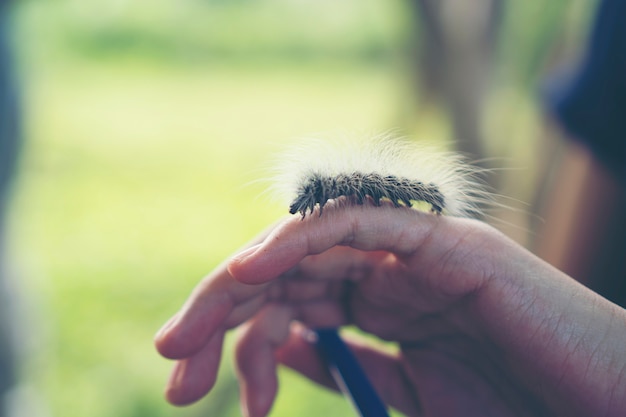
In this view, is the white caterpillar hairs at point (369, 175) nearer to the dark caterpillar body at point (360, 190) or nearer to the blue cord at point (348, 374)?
the dark caterpillar body at point (360, 190)

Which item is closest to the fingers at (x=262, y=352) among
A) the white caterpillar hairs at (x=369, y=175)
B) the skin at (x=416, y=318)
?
the skin at (x=416, y=318)

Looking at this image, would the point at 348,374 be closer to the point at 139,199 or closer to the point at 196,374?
the point at 196,374

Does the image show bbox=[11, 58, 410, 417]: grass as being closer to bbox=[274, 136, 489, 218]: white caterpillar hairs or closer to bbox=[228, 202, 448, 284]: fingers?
bbox=[274, 136, 489, 218]: white caterpillar hairs

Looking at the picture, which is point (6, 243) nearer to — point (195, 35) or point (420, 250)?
point (420, 250)

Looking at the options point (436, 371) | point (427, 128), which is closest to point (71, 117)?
point (427, 128)

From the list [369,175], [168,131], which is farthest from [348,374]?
[168,131]

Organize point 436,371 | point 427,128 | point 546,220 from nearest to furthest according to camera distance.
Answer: point 436,371, point 546,220, point 427,128
